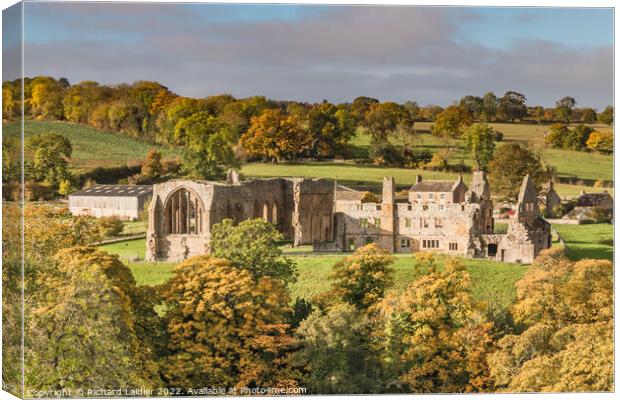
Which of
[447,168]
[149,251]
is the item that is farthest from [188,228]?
[447,168]

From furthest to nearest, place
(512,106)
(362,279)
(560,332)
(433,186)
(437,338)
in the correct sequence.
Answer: (433,186)
(512,106)
(362,279)
(437,338)
(560,332)

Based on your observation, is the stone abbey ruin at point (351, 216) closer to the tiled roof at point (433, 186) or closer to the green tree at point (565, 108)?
the tiled roof at point (433, 186)

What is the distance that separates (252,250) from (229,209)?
56.6 inches

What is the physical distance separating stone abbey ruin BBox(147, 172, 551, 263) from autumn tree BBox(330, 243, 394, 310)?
104cm

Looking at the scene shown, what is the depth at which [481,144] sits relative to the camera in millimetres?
30766

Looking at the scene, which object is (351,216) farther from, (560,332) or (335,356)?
(560,332)

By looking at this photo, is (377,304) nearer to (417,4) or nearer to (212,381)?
(212,381)

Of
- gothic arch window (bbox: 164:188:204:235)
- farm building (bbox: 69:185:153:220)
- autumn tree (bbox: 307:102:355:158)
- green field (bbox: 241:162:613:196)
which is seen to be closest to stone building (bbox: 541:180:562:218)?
green field (bbox: 241:162:613:196)

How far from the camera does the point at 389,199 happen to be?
3033 centimetres

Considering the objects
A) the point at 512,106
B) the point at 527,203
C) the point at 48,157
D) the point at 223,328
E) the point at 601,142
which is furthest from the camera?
the point at 527,203

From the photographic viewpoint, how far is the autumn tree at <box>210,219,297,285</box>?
28641mm

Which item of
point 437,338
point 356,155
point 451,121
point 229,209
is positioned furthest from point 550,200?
point 229,209

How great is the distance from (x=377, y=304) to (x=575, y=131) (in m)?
6.28

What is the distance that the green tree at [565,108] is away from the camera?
29516 millimetres
